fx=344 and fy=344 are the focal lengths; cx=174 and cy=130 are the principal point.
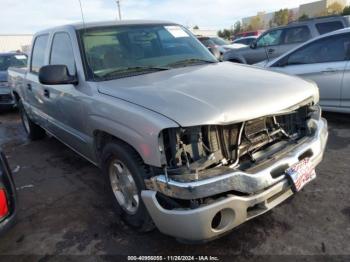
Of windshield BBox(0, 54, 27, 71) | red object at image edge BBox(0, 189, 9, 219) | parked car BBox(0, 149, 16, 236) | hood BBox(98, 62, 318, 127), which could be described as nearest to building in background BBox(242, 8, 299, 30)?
windshield BBox(0, 54, 27, 71)

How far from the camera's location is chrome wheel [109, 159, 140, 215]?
2950mm

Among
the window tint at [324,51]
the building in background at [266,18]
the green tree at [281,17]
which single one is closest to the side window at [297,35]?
the window tint at [324,51]

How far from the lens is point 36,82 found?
4957 mm

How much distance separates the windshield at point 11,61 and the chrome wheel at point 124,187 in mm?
8400

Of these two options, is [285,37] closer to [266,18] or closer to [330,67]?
[330,67]

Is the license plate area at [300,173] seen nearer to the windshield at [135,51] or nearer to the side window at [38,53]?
the windshield at [135,51]

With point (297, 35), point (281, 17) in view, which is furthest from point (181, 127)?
point (281, 17)

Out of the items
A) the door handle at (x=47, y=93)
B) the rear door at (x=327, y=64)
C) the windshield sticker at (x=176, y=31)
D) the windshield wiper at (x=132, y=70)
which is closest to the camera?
the windshield wiper at (x=132, y=70)

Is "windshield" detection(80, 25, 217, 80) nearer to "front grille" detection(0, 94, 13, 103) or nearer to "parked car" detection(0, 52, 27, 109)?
"parked car" detection(0, 52, 27, 109)

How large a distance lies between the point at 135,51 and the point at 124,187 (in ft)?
4.78

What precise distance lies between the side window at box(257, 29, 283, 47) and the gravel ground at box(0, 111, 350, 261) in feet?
19.2

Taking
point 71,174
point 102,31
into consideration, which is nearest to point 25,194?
point 71,174

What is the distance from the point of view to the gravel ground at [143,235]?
278 centimetres

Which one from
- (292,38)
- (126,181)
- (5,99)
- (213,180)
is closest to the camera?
(213,180)
